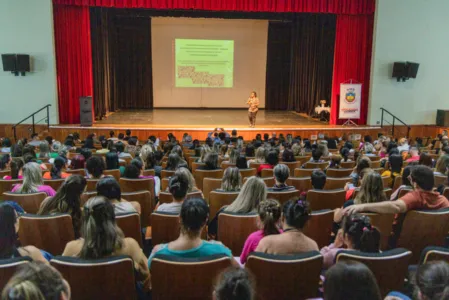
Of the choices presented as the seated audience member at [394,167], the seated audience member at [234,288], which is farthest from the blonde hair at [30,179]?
the seated audience member at [394,167]

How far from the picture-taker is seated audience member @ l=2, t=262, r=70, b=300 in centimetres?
155

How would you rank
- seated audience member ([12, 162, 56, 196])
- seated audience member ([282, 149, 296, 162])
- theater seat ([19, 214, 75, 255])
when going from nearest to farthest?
theater seat ([19, 214, 75, 255]) < seated audience member ([12, 162, 56, 196]) < seated audience member ([282, 149, 296, 162])

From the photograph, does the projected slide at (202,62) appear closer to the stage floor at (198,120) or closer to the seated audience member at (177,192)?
the stage floor at (198,120)

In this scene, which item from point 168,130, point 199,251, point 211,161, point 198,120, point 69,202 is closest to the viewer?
point 199,251

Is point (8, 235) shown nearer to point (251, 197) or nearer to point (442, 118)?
point (251, 197)

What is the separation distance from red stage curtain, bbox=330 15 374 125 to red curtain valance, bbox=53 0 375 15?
40cm

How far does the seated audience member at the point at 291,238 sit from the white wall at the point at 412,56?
12.8 m

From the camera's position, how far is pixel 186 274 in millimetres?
2352

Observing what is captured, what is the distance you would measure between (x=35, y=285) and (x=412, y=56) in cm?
1523

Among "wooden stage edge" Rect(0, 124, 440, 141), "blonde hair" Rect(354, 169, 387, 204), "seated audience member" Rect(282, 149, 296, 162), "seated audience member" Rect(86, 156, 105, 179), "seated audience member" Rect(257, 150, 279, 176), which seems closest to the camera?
"blonde hair" Rect(354, 169, 387, 204)

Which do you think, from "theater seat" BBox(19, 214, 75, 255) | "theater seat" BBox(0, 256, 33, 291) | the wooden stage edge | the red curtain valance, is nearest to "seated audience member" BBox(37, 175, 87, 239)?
"theater seat" BBox(19, 214, 75, 255)

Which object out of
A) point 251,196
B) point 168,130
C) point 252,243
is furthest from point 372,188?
point 168,130

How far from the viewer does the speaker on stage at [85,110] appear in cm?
1312

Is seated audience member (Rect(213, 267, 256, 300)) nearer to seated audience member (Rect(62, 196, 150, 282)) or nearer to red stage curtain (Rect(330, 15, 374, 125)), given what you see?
seated audience member (Rect(62, 196, 150, 282))
